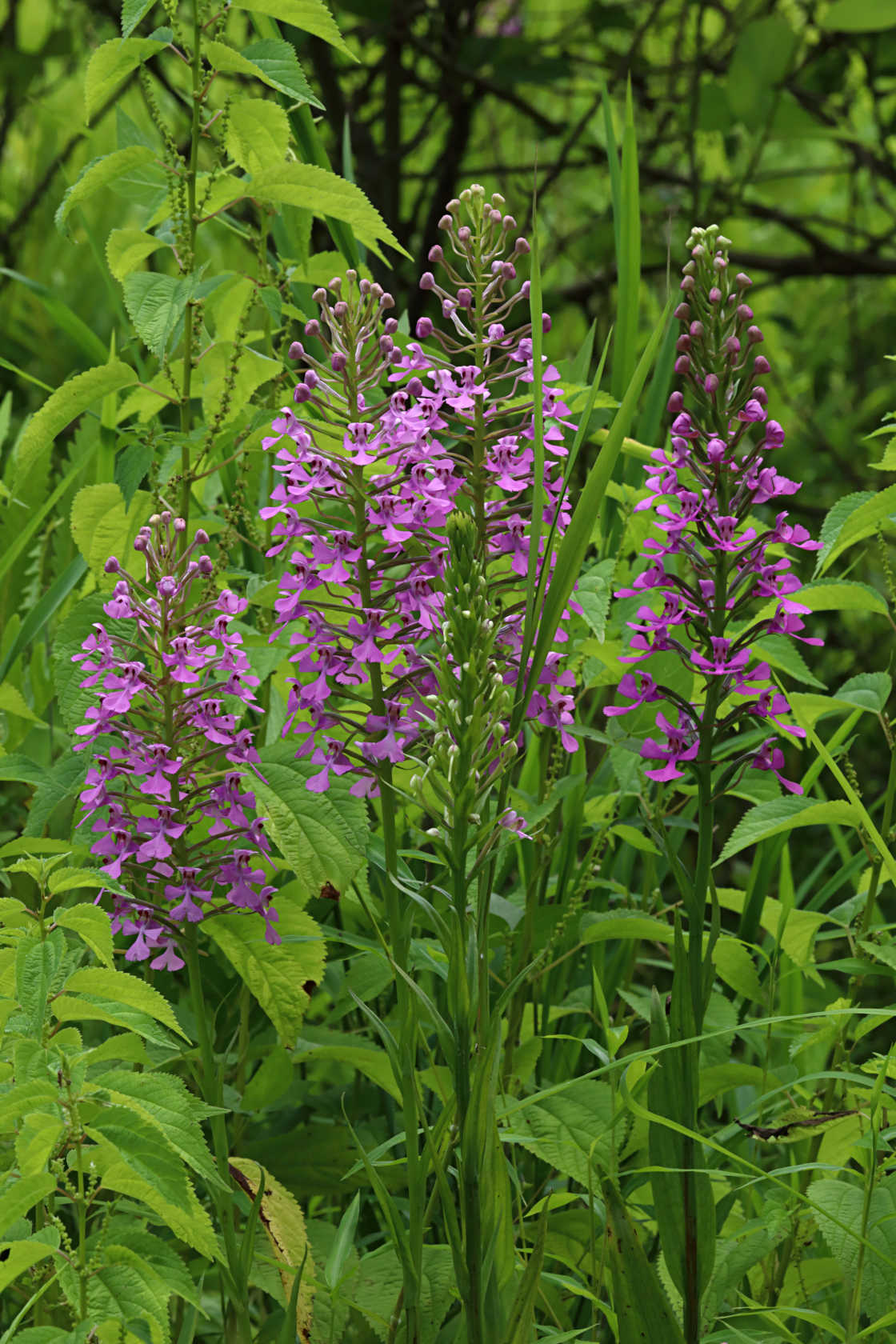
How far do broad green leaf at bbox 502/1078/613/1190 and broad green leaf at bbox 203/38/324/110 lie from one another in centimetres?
98

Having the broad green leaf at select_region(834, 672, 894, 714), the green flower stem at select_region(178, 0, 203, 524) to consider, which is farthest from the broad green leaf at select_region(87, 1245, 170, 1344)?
the broad green leaf at select_region(834, 672, 894, 714)

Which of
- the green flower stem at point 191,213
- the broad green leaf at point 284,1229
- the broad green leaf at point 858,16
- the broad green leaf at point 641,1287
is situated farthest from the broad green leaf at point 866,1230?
the broad green leaf at point 858,16

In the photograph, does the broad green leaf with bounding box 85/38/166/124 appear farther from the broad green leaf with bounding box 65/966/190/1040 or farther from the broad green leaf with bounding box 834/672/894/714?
the broad green leaf with bounding box 834/672/894/714

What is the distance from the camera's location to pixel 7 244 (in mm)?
3309

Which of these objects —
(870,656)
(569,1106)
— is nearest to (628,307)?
(569,1106)

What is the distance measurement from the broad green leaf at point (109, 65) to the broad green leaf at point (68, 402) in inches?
9.7

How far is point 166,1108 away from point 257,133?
37.3 inches

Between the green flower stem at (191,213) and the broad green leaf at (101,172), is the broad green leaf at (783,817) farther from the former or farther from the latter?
the broad green leaf at (101,172)

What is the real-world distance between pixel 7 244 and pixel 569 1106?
2734 mm

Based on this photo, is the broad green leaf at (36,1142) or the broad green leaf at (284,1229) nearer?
the broad green leaf at (36,1142)

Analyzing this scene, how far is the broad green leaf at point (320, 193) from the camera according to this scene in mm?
1276

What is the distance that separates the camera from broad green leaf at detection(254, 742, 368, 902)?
121 centimetres

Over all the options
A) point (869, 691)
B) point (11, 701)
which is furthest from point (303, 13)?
point (869, 691)

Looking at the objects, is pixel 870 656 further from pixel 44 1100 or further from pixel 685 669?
pixel 44 1100
